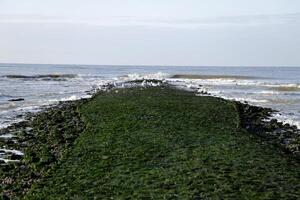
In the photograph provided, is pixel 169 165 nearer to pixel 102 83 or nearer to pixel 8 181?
pixel 8 181

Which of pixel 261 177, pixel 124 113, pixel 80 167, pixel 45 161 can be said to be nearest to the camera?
pixel 261 177

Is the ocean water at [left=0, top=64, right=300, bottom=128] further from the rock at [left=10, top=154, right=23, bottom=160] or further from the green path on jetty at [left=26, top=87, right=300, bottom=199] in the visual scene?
the rock at [left=10, top=154, right=23, bottom=160]

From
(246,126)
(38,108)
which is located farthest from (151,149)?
(38,108)

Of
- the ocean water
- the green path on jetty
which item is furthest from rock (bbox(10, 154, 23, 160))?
the ocean water

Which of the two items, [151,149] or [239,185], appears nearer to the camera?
[239,185]

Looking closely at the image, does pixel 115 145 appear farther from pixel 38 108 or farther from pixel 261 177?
pixel 38 108

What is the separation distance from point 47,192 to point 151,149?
17.9 ft

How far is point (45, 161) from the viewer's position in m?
16.2

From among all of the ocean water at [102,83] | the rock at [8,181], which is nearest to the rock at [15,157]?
the rock at [8,181]

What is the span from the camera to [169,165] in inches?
588

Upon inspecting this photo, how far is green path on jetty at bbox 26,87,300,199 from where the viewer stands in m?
12.4

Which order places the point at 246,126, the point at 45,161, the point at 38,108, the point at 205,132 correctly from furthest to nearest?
1. the point at 38,108
2. the point at 246,126
3. the point at 205,132
4. the point at 45,161

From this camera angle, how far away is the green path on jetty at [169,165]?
12.4 metres

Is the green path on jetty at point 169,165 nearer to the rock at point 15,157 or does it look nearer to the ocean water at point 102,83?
the rock at point 15,157
